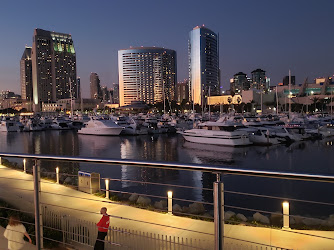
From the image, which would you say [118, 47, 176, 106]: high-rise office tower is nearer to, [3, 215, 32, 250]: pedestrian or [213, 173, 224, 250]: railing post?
[3, 215, 32, 250]: pedestrian

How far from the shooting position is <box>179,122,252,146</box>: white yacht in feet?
101

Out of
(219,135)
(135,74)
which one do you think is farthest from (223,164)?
(135,74)

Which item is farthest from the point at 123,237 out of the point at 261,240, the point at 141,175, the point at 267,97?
the point at 267,97

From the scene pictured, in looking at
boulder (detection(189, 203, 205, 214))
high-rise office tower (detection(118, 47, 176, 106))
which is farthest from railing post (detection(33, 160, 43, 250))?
high-rise office tower (detection(118, 47, 176, 106))

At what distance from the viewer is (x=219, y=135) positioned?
31.6 meters

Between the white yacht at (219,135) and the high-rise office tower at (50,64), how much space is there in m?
152

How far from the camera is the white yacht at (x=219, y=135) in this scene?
30906 mm

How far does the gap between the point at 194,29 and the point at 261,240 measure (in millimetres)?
201516

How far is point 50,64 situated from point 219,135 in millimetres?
167814

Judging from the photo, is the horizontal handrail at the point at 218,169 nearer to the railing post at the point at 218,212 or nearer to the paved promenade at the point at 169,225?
the railing post at the point at 218,212

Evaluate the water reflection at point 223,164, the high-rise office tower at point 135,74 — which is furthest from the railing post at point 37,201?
the high-rise office tower at point 135,74

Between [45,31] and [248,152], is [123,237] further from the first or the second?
[45,31]

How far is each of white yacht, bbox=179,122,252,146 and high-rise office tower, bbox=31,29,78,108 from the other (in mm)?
151783

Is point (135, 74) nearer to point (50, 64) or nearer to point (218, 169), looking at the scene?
point (50, 64)
